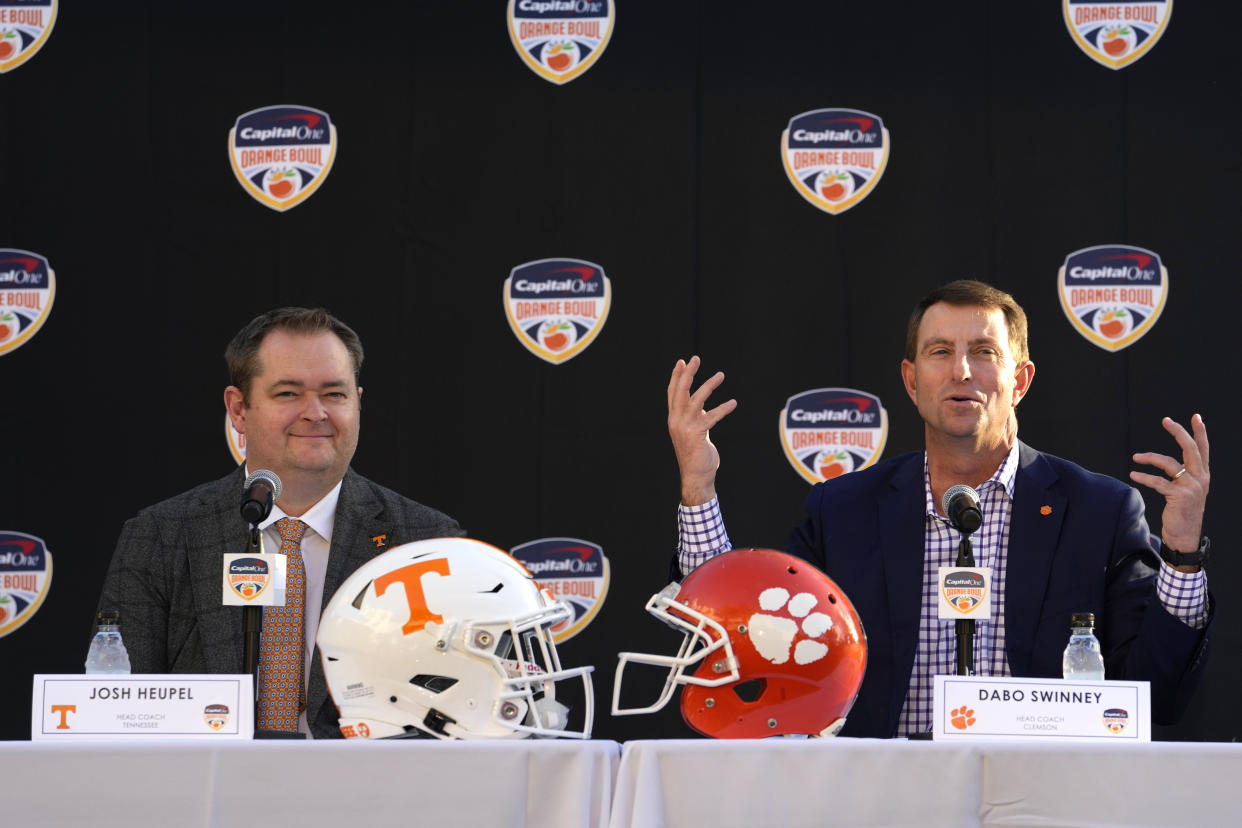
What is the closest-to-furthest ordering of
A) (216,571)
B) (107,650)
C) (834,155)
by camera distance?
(107,650) → (216,571) → (834,155)

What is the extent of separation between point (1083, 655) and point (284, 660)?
1.71m

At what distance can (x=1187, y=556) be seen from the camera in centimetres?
260

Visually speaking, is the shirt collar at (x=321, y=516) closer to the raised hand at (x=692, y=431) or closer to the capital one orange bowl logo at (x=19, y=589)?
the raised hand at (x=692, y=431)

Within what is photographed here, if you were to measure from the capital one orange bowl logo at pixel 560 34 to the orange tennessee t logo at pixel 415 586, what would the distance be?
2.53 metres

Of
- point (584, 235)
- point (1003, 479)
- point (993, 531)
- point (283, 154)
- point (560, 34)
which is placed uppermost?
point (560, 34)

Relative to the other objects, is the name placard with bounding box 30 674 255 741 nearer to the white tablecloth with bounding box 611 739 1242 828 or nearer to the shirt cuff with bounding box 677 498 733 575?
the white tablecloth with bounding box 611 739 1242 828

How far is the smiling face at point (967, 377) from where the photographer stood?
3.10 m

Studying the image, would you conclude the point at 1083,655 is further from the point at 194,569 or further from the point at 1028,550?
the point at 194,569

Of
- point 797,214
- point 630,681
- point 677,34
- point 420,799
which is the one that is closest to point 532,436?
point 630,681

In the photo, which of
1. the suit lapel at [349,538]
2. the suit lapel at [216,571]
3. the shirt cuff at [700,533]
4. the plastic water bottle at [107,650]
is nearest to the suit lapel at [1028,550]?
the shirt cuff at [700,533]

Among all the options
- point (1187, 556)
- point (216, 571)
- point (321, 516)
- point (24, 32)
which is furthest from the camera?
point (24, 32)

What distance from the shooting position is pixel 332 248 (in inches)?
171

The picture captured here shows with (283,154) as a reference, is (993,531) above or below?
below

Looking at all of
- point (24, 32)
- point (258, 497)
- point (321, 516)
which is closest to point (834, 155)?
point (321, 516)
